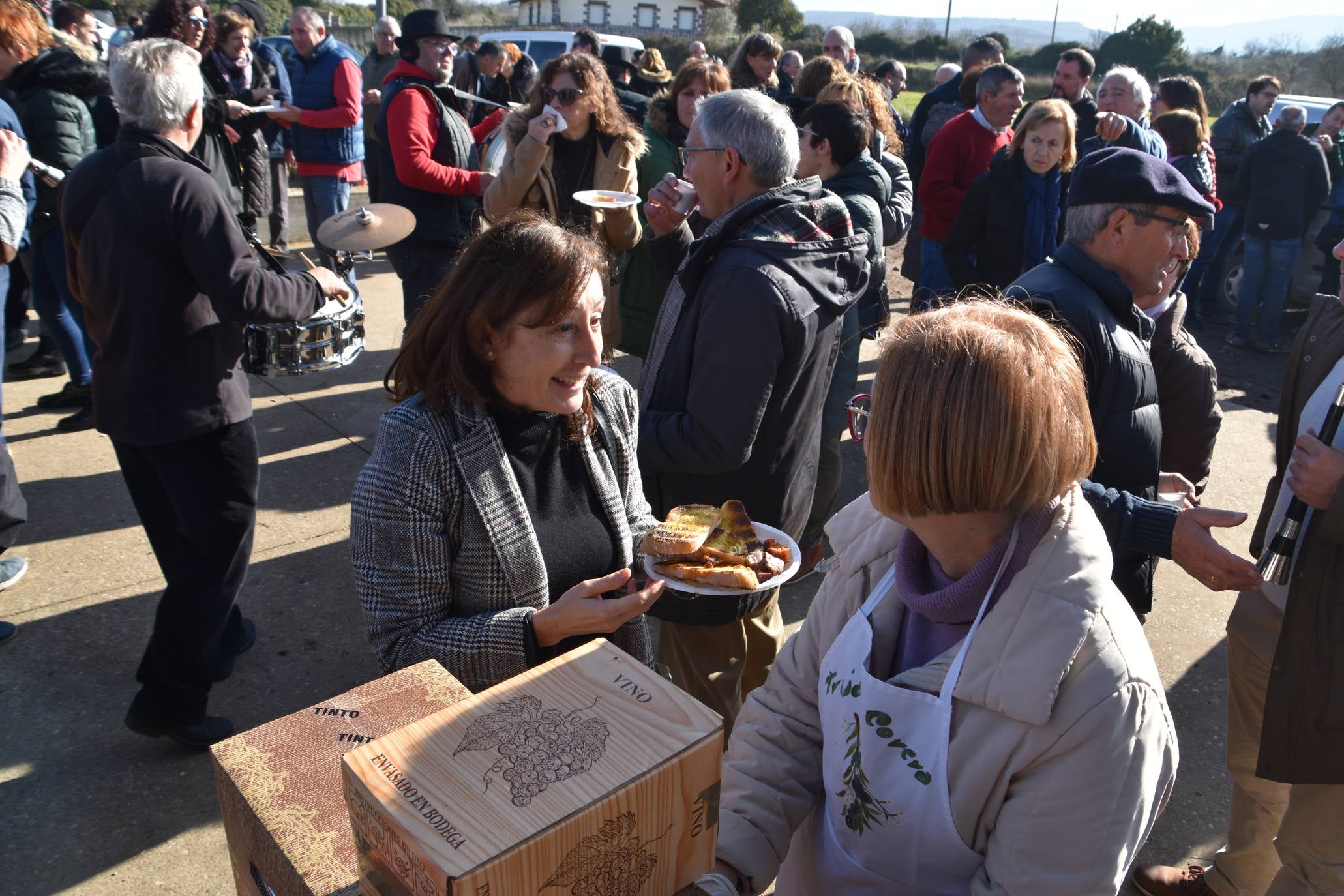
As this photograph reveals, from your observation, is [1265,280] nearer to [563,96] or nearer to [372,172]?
[563,96]

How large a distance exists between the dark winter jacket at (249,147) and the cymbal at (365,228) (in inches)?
119

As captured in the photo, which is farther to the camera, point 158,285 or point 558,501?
point 158,285

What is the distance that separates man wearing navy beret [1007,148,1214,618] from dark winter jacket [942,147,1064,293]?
3032 millimetres

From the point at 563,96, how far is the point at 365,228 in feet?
4.05

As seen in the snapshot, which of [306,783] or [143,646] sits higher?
[306,783]

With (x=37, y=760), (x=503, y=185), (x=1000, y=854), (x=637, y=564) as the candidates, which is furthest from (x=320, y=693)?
(x=1000, y=854)

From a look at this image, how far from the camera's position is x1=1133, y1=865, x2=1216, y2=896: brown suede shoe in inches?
110

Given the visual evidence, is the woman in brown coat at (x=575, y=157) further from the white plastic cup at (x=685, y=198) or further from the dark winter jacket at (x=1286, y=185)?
the dark winter jacket at (x=1286, y=185)

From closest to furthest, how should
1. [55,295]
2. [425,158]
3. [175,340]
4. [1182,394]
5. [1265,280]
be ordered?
1. [1182,394]
2. [175,340]
3. [425,158]
4. [55,295]
5. [1265,280]

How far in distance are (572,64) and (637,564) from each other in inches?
124

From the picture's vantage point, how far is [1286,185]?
26.5ft

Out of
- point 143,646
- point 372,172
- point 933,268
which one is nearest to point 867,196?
point 933,268

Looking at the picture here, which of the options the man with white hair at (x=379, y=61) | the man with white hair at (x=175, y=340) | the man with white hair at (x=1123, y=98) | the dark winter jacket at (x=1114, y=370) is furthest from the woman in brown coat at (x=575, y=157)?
the man with white hair at (x=379, y=61)

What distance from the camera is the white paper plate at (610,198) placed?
12.5 ft
